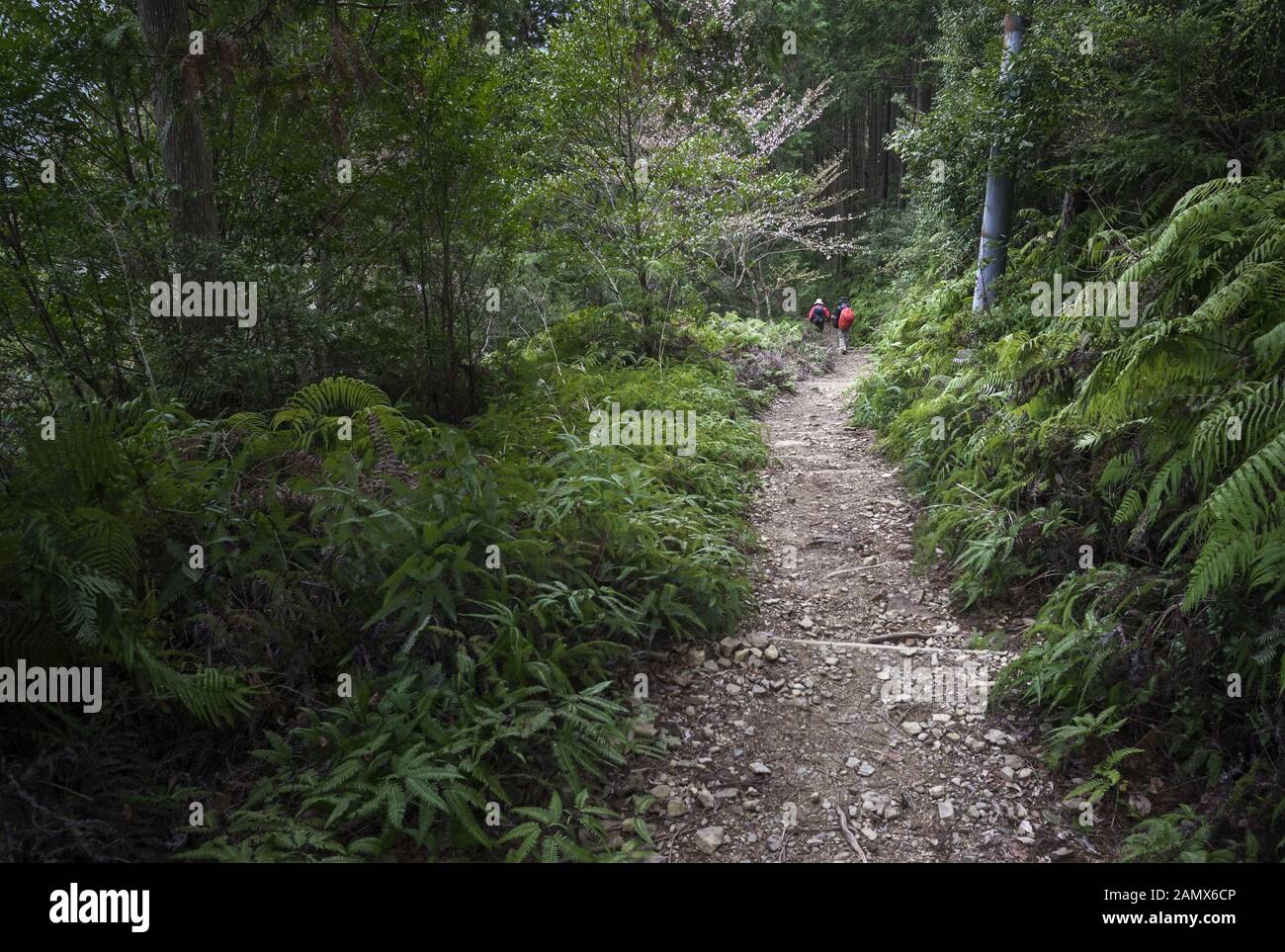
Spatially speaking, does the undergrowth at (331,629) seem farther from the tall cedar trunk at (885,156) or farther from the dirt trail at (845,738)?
A: the tall cedar trunk at (885,156)

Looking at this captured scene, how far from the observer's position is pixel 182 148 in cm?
509

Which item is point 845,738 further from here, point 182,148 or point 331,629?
point 182,148

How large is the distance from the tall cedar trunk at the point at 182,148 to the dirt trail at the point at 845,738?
14.1 ft

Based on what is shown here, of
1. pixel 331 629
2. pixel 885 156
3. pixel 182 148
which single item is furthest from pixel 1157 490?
pixel 885 156

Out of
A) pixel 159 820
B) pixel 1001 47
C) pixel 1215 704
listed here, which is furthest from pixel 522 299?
pixel 1215 704

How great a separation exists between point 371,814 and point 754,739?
70.4 inches

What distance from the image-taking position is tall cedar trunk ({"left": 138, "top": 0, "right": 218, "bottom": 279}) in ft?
15.5

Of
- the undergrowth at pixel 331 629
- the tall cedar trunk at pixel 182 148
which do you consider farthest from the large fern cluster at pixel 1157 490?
the tall cedar trunk at pixel 182 148

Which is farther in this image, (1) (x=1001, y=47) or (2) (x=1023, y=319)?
(1) (x=1001, y=47)

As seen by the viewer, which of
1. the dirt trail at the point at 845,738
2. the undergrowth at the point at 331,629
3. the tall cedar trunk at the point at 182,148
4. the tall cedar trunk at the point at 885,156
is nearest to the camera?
the undergrowth at the point at 331,629

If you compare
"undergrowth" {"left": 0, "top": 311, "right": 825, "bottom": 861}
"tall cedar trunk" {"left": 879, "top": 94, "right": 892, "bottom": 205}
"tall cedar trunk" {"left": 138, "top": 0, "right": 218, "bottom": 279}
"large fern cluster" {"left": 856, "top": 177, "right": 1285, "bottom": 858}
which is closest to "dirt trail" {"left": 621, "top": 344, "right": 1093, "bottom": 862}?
"undergrowth" {"left": 0, "top": 311, "right": 825, "bottom": 861}

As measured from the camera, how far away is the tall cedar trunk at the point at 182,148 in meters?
4.71

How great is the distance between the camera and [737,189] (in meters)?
9.64

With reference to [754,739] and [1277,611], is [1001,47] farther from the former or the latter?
[754,739]
